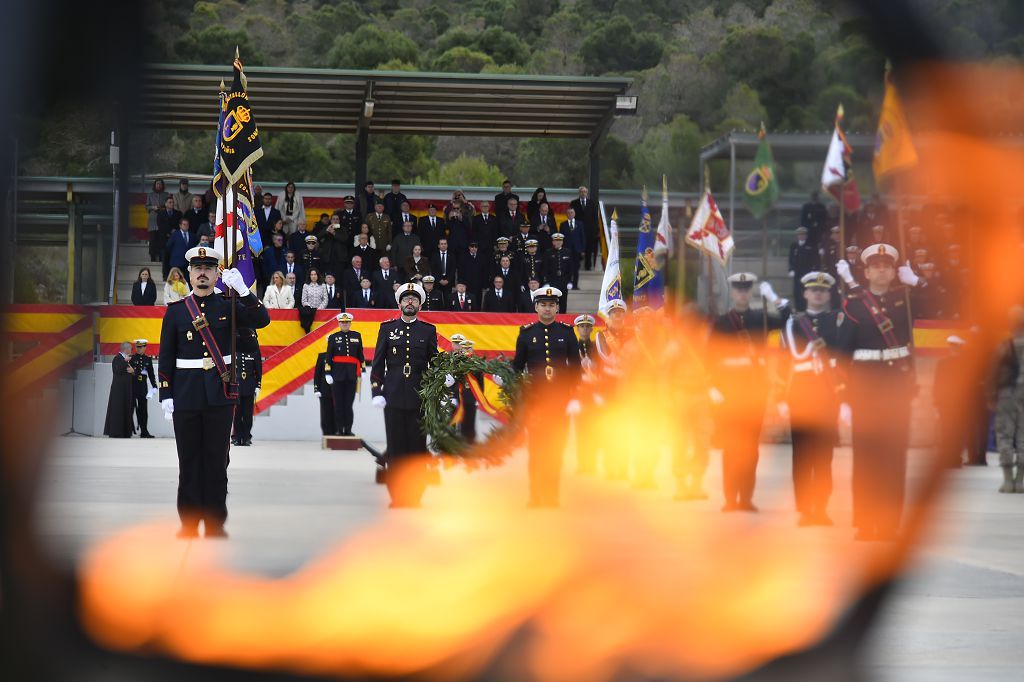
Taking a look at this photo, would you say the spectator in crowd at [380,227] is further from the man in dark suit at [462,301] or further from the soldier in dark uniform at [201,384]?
the soldier in dark uniform at [201,384]

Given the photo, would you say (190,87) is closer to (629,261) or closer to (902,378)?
(629,261)

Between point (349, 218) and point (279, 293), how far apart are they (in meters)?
1.45

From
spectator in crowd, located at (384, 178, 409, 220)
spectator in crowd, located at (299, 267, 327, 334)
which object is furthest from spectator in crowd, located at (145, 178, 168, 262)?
spectator in crowd, located at (384, 178, 409, 220)

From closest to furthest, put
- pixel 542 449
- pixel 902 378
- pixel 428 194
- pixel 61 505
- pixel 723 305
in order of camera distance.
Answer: pixel 61 505 → pixel 723 305 → pixel 902 378 → pixel 542 449 → pixel 428 194

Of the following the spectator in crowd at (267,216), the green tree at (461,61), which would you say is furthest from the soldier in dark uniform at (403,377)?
the spectator in crowd at (267,216)

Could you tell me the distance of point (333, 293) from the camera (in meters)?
12.8

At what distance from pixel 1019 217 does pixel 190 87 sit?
1.26 metres

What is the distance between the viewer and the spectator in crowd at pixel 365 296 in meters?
12.8

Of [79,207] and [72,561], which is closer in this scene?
[79,207]

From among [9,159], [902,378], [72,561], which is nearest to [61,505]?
[72,561]

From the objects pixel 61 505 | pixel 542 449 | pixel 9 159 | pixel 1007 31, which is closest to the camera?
pixel 9 159

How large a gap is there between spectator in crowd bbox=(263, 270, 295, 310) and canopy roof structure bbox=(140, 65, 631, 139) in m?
2.03

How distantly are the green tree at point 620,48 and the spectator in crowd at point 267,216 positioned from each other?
942cm

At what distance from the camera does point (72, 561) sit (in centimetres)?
212
